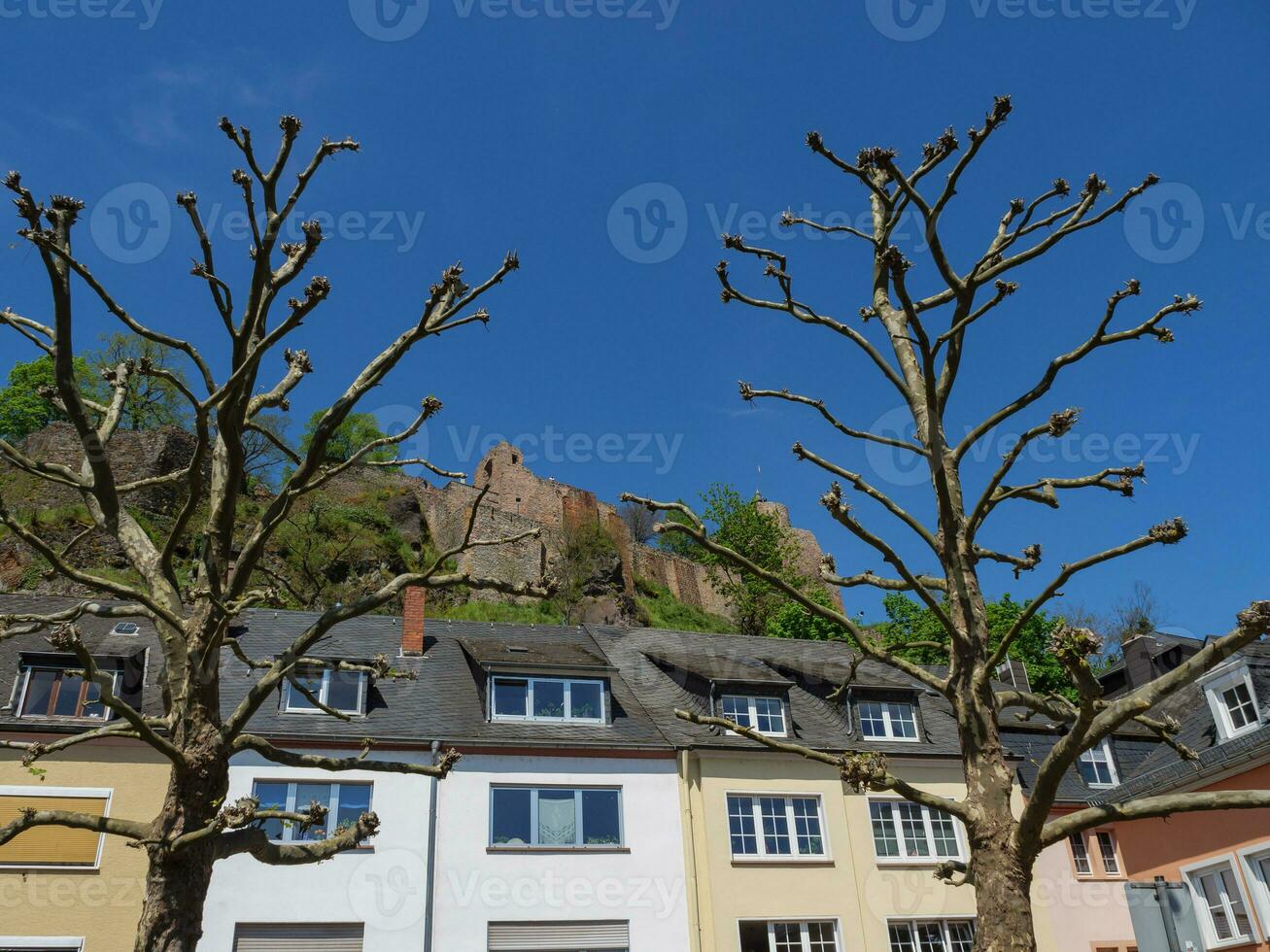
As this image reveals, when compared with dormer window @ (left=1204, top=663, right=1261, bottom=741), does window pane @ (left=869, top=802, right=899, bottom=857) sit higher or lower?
lower

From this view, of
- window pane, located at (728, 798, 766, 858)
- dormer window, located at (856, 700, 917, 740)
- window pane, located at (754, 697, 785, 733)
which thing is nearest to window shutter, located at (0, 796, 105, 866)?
window pane, located at (728, 798, 766, 858)

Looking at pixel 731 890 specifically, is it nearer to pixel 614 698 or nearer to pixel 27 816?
pixel 614 698

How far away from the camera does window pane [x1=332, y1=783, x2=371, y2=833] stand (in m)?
19.6

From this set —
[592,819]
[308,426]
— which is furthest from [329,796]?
[308,426]

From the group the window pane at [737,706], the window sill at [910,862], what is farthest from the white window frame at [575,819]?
the window sill at [910,862]

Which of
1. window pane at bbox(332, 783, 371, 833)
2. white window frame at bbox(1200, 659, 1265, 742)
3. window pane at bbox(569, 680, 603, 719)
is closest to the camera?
white window frame at bbox(1200, 659, 1265, 742)

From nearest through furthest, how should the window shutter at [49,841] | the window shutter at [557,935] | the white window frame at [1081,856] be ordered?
the window shutter at [49,841]
the window shutter at [557,935]
the white window frame at [1081,856]

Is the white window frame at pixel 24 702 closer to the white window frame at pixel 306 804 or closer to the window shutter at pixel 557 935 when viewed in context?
the white window frame at pixel 306 804

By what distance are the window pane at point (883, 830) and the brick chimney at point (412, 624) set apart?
10.7 meters

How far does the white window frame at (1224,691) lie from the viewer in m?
19.5

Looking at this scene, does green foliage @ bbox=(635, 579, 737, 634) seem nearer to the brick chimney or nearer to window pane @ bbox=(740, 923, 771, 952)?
the brick chimney

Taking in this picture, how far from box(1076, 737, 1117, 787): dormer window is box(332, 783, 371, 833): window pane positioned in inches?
639

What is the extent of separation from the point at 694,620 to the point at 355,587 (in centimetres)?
2673

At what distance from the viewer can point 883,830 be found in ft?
73.7
